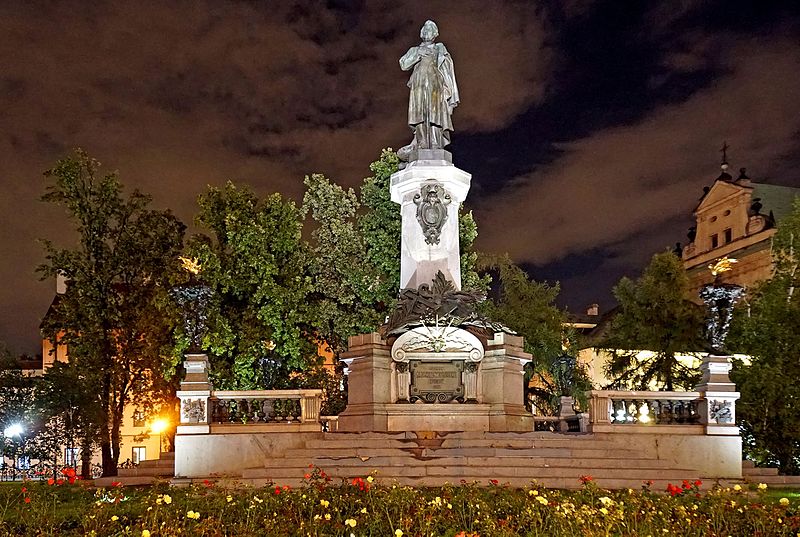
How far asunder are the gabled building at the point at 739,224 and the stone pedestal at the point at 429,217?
3427 centimetres

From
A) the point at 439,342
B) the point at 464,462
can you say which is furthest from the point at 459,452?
the point at 439,342

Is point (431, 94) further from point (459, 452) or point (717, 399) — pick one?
point (717, 399)

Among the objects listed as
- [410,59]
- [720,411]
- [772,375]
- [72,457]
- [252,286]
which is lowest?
[72,457]

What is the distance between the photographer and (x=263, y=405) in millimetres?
18547

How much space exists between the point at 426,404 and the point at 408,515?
910 centimetres

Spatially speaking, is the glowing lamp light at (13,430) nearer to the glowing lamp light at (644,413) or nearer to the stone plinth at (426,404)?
the stone plinth at (426,404)

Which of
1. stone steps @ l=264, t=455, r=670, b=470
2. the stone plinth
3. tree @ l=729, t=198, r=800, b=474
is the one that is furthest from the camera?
tree @ l=729, t=198, r=800, b=474

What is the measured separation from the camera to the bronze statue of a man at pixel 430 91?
21875 mm

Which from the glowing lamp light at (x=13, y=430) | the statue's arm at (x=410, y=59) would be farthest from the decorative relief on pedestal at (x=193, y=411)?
the glowing lamp light at (x=13, y=430)

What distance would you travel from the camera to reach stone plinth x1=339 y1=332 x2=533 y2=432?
18.5 metres

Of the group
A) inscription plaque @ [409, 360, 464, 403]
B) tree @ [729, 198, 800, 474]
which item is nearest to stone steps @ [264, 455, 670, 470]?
inscription plaque @ [409, 360, 464, 403]

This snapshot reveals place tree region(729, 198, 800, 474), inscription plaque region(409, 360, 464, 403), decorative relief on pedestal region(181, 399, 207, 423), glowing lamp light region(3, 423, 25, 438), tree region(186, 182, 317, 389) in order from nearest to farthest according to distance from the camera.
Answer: decorative relief on pedestal region(181, 399, 207, 423)
inscription plaque region(409, 360, 464, 403)
tree region(729, 198, 800, 474)
tree region(186, 182, 317, 389)
glowing lamp light region(3, 423, 25, 438)

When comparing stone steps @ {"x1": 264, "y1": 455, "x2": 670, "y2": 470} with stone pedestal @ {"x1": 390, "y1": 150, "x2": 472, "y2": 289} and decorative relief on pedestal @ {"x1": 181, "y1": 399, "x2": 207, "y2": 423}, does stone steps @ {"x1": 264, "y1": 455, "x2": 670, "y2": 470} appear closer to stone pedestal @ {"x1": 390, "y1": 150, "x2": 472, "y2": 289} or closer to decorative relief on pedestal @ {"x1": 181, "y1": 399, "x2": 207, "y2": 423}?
decorative relief on pedestal @ {"x1": 181, "y1": 399, "x2": 207, "y2": 423}

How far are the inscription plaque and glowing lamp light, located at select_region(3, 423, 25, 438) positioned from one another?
19588 millimetres
